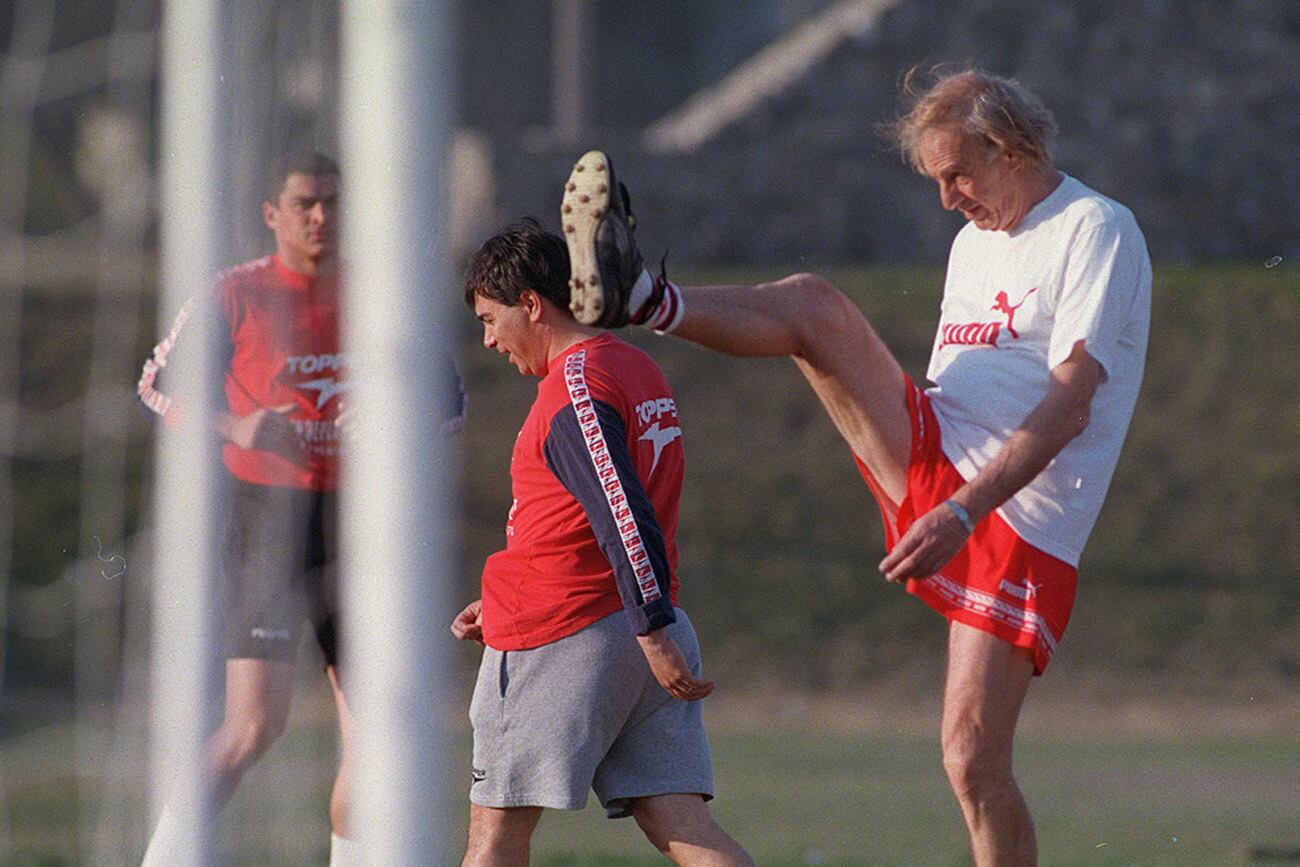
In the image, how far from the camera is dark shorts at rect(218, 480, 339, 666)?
4941 mm

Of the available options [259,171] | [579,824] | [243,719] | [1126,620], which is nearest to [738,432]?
[1126,620]

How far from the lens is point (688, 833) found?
3617mm

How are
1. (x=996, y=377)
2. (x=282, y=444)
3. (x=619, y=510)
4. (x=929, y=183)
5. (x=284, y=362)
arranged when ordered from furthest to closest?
(x=929, y=183), (x=284, y=362), (x=282, y=444), (x=996, y=377), (x=619, y=510)

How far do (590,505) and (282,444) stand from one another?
5.70 ft

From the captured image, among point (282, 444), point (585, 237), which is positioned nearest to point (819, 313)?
point (585, 237)

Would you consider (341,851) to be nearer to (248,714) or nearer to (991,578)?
(248,714)

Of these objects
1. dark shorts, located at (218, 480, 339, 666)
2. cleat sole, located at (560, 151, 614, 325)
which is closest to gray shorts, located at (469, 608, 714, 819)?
cleat sole, located at (560, 151, 614, 325)

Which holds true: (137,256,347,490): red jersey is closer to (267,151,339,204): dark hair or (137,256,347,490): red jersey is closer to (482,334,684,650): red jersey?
(267,151,339,204): dark hair

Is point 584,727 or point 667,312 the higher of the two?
point 667,312

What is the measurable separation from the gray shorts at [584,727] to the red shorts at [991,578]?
0.80m

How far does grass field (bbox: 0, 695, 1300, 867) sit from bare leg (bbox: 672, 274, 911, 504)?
2.62m

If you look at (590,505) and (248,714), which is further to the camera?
(248,714)

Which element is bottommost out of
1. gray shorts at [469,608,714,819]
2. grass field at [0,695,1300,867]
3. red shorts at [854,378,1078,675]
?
grass field at [0,695,1300,867]

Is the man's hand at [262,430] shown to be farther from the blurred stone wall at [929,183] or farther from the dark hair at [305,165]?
the blurred stone wall at [929,183]
